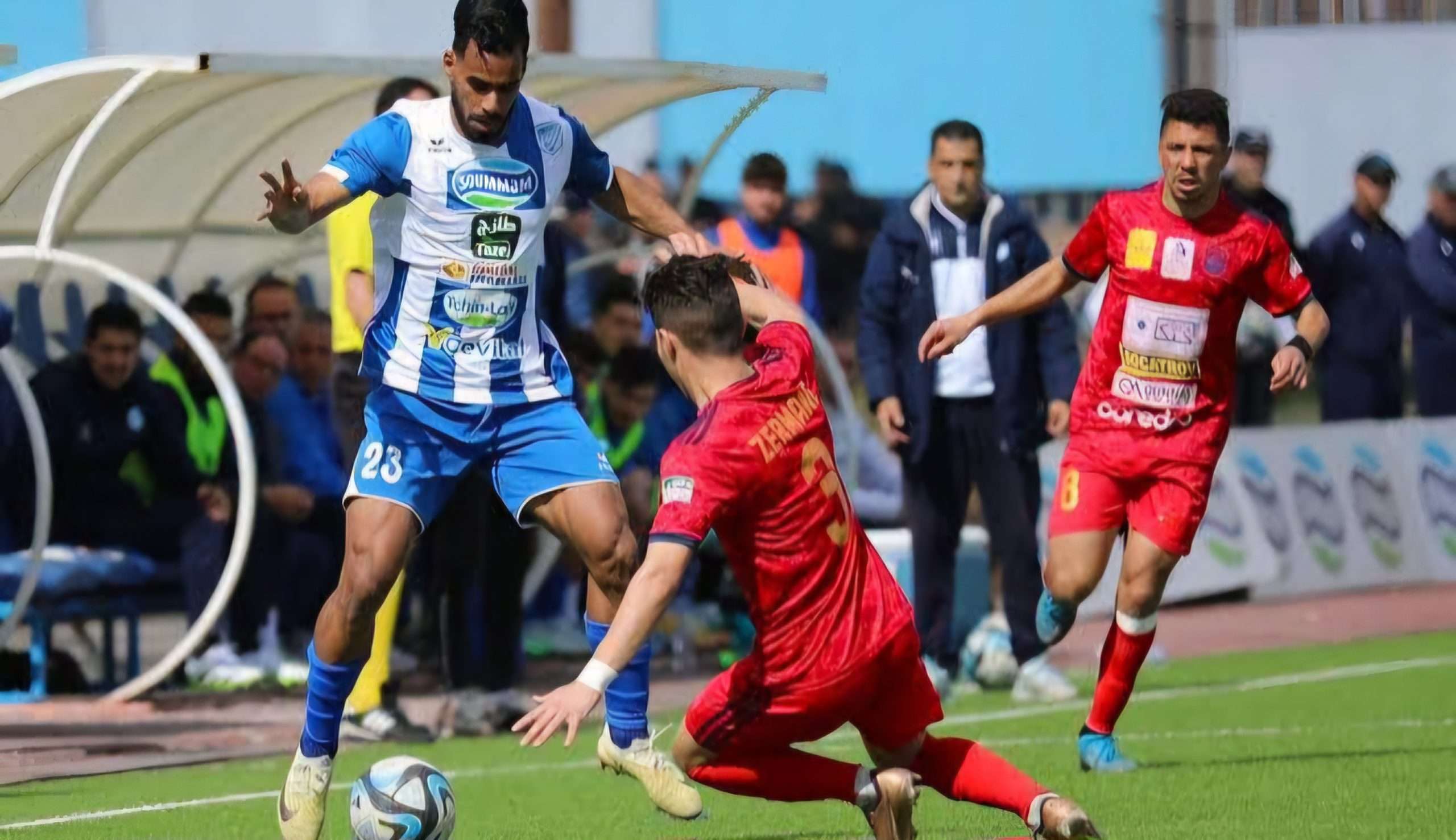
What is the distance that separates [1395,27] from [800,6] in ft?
23.4

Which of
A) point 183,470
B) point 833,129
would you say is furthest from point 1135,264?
point 833,129

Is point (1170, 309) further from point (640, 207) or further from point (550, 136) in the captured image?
point (550, 136)

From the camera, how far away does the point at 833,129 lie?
22.2 meters

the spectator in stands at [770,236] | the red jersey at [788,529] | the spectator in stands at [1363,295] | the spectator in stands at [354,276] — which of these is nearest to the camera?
the red jersey at [788,529]

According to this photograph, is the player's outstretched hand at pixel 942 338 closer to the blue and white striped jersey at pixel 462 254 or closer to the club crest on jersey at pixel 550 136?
the blue and white striped jersey at pixel 462 254

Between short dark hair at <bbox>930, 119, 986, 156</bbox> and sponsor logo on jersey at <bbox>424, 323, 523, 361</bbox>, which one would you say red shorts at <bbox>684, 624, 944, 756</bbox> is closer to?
sponsor logo on jersey at <bbox>424, 323, 523, 361</bbox>

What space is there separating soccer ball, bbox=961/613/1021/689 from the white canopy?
9.46 ft

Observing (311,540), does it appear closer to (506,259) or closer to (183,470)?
(183,470)

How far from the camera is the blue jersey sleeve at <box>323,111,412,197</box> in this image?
285 inches

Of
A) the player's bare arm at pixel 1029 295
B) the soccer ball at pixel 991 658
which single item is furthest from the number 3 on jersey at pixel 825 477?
the soccer ball at pixel 991 658

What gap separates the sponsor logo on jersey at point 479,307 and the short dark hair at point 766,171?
5.65 meters

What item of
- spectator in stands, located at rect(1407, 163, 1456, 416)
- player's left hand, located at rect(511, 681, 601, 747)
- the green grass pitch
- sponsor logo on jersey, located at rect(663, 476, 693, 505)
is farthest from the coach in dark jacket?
spectator in stands, located at rect(1407, 163, 1456, 416)

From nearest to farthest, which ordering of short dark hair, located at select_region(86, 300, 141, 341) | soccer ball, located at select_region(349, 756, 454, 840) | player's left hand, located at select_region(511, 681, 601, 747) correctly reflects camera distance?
player's left hand, located at select_region(511, 681, 601, 747) → soccer ball, located at select_region(349, 756, 454, 840) → short dark hair, located at select_region(86, 300, 141, 341)

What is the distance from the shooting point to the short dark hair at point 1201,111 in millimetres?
8391
